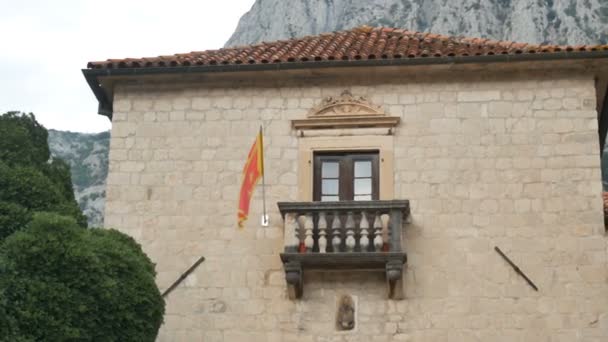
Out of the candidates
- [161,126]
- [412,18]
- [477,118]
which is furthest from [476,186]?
[412,18]

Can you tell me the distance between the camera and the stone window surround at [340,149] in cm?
1870

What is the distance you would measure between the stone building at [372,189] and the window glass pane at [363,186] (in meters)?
0.03

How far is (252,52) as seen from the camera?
20516 mm

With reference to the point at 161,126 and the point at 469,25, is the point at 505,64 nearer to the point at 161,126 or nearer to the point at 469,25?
the point at 161,126

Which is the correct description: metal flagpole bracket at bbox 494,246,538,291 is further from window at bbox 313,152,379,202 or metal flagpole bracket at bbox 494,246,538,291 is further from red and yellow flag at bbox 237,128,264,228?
red and yellow flag at bbox 237,128,264,228

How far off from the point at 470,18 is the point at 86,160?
28.3 metres

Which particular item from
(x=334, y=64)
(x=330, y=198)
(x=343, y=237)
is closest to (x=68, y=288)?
(x=343, y=237)

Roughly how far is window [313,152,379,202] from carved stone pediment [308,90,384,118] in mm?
714

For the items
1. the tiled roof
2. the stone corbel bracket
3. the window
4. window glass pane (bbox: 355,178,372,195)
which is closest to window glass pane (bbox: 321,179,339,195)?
the window

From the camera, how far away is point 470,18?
65625mm

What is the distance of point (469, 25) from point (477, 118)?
155 ft

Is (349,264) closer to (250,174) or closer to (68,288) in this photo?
(250,174)

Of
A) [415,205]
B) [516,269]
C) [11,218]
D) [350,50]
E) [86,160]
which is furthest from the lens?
[86,160]

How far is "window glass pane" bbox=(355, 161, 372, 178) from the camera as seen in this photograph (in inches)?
742
